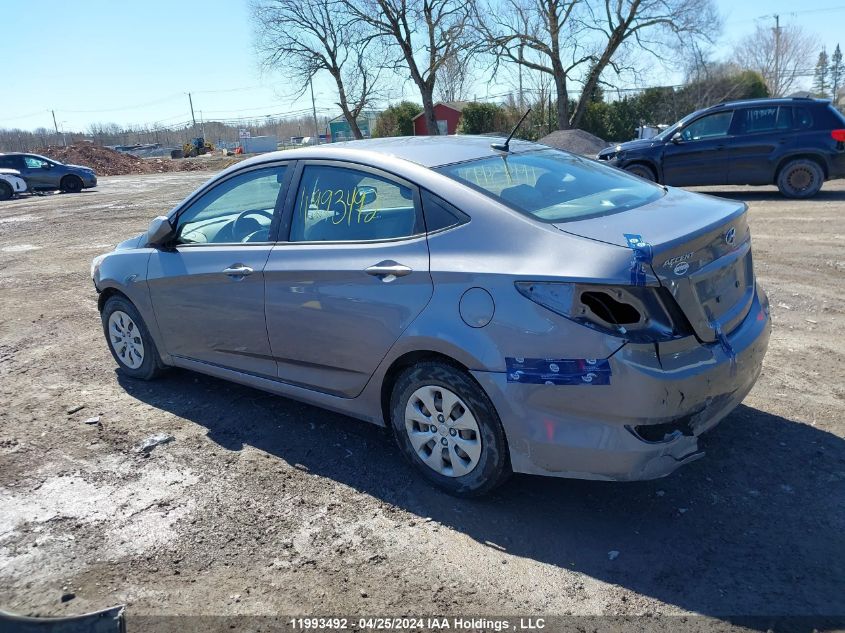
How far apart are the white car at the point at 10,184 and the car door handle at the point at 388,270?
26.0 metres

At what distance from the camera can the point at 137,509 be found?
3568mm

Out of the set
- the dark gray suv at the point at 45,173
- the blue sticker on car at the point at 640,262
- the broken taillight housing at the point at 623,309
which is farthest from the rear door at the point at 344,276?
the dark gray suv at the point at 45,173

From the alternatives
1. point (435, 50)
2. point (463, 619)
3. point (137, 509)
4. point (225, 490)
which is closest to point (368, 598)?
point (463, 619)

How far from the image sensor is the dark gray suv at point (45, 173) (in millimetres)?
26766

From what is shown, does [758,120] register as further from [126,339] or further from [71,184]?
[71,184]

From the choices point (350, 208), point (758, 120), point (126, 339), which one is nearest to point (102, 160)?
point (758, 120)

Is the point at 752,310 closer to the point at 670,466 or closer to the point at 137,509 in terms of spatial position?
the point at 670,466

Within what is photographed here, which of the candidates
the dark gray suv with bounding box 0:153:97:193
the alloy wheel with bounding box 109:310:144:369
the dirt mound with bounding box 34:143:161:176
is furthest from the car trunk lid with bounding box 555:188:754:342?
the dirt mound with bounding box 34:143:161:176

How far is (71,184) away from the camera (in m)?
27.6

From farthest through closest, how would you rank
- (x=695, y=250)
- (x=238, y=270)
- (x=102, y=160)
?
(x=102, y=160)
(x=238, y=270)
(x=695, y=250)

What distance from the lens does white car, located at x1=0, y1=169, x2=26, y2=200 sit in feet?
81.0

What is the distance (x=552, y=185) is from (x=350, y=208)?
111 centimetres

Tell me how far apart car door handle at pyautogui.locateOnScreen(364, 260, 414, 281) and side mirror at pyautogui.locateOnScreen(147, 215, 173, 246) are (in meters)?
1.91

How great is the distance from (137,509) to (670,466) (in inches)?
103
